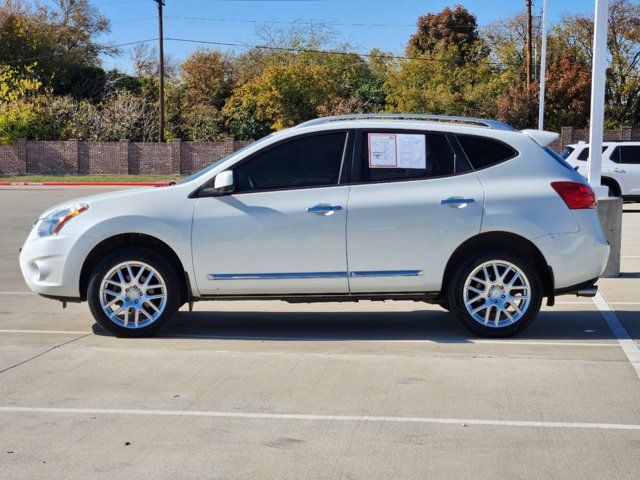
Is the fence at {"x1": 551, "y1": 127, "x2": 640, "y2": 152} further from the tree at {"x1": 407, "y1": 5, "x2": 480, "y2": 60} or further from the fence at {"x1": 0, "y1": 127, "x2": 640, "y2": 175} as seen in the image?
the fence at {"x1": 0, "y1": 127, "x2": 640, "y2": 175}

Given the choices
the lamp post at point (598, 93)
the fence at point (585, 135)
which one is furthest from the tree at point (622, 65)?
the lamp post at point (598, 93)

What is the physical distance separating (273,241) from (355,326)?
1390mm

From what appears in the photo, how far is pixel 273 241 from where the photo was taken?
7785 mm

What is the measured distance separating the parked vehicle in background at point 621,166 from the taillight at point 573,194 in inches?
618

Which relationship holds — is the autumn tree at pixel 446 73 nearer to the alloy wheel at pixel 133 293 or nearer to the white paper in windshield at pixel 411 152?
the white paper in windshield at pixel 411 152

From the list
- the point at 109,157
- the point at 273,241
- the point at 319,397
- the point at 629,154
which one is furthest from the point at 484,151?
the point at 109,157

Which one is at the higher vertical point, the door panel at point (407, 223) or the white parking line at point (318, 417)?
the door panel at point (407, 223)

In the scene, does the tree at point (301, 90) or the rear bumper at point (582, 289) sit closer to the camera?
the rear bumper at point (582, 289)

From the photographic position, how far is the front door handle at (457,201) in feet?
25.4

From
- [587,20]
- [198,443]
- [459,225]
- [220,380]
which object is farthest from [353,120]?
[587,20]

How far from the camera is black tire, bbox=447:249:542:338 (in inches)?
305

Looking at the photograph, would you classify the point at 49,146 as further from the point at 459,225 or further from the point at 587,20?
the point at 459,225

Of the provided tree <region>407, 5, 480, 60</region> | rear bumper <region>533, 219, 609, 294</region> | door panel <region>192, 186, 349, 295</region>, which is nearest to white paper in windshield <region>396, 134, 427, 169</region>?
door panel <region>192, 186, 349, 295</region>

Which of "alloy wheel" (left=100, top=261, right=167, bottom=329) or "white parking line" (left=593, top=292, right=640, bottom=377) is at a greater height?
"alloy wheel" (left=100, top=261, right=167, bottom=329)
